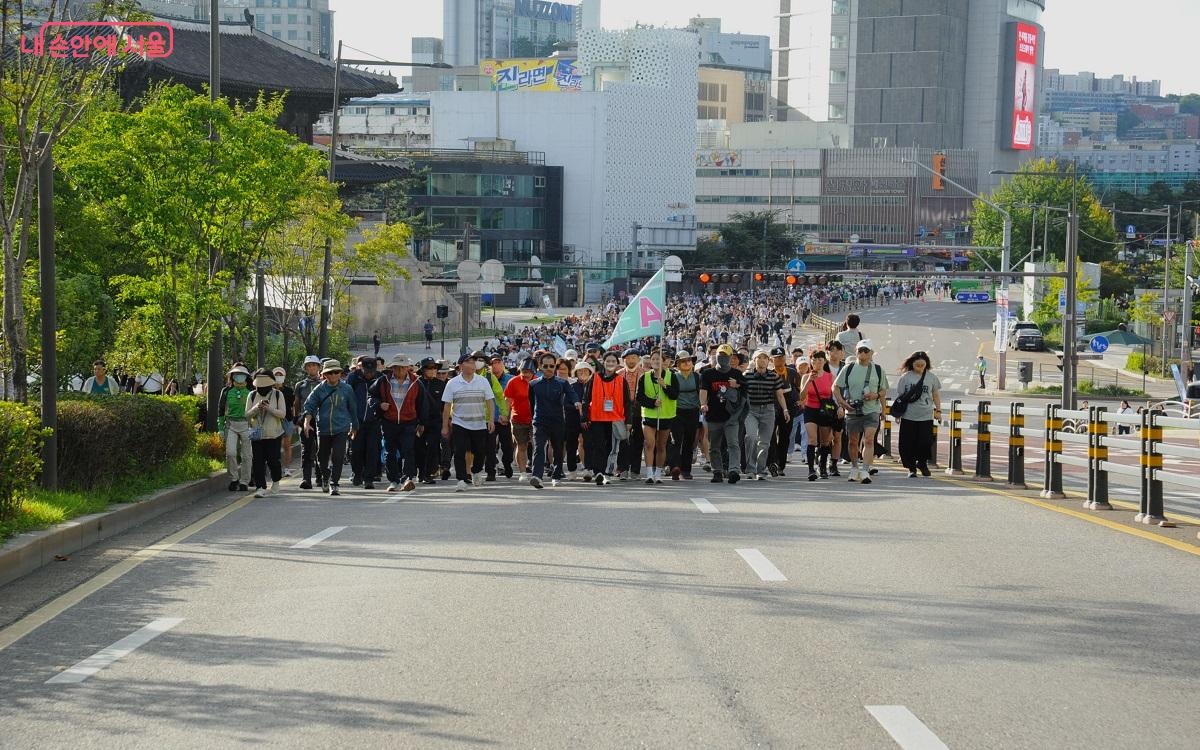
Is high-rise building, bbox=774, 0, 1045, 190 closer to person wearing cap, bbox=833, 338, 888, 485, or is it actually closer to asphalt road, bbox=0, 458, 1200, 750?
person wearing cap, bbox=833, 338, 888, 485

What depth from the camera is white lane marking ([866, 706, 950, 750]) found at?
6352 millimetres

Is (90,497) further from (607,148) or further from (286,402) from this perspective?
(607,148)

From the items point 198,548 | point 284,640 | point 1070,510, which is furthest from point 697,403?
point 284,640

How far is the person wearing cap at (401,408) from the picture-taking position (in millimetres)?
18953

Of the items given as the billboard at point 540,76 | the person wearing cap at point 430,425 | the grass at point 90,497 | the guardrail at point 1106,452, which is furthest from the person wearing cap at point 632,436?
the billboard at point 540,76

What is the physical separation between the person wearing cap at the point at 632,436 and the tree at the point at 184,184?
21.6ft

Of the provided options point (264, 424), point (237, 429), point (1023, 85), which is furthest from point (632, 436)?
point (1023, 85)

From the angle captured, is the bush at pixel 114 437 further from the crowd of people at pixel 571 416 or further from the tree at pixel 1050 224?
the tree at pixel 1050 224

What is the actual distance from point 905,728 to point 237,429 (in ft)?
44.0

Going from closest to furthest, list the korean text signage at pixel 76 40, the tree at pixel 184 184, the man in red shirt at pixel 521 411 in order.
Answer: the korean text signage at pixel 76 40 → the man in red shirt at pixel 521 411 → the tree at pixel 184 184

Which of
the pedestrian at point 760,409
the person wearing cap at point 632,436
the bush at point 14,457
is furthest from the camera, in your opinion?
the person wearing cap at point 632,436

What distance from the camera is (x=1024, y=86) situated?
182375 mm

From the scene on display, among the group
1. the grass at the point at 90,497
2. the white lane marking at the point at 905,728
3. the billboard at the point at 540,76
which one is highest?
the billboard at the point at 540,76

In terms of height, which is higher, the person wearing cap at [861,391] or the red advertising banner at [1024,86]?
the red advertising banner at [1024,86]
